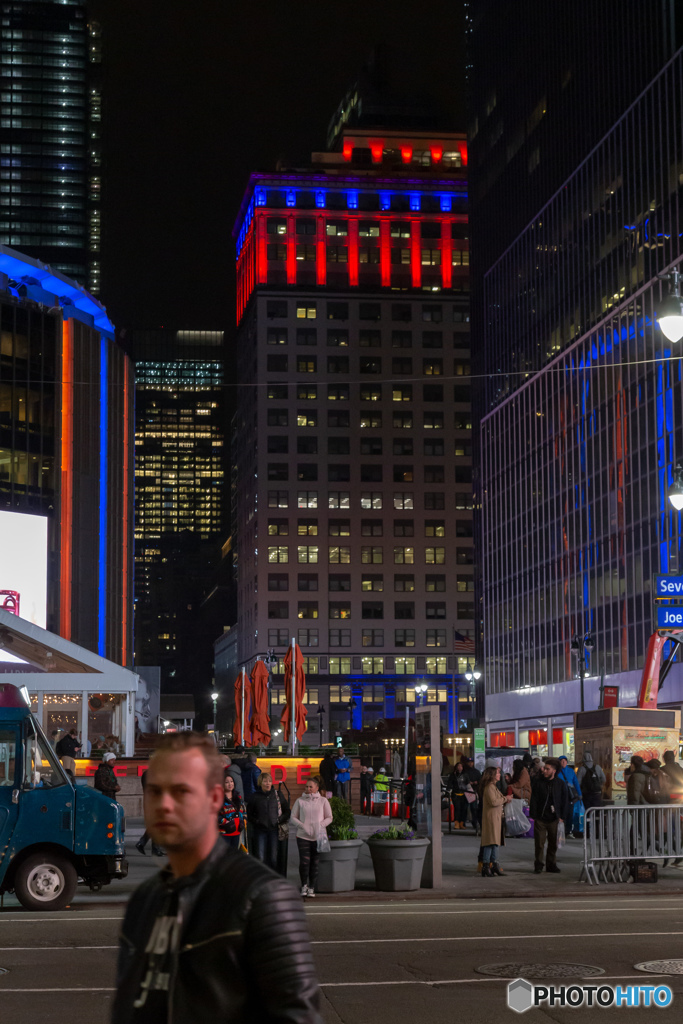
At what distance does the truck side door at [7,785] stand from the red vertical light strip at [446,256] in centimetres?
12855

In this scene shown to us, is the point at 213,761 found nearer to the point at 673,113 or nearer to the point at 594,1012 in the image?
the point at 594,1012

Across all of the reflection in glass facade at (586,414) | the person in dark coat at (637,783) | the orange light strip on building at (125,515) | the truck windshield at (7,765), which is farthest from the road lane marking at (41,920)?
the orange light strip on building at (125,515)

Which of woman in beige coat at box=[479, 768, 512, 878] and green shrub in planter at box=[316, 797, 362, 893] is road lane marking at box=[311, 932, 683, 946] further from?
woman in beige coat at box=[479, 768, 512, 878]

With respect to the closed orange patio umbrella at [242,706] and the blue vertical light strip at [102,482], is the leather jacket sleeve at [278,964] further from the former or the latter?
the blue vertical light strip at [102,482]

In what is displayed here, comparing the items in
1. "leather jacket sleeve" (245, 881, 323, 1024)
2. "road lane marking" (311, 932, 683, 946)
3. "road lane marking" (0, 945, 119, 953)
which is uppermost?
"leather jacket sleeve" (245, 881, 323, 1024)

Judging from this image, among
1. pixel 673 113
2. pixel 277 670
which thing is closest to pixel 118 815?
pixel 673 113

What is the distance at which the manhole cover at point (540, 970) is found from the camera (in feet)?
35.7

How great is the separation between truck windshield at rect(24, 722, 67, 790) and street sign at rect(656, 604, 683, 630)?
1700 cm

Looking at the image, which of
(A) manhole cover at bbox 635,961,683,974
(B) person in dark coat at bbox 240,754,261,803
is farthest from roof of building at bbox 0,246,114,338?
(A) manhole cover at bbox 635,961,683,974

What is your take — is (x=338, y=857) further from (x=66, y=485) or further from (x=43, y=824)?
Result: (x=66, y=485)

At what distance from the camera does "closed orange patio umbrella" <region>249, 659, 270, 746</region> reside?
37.0 metres

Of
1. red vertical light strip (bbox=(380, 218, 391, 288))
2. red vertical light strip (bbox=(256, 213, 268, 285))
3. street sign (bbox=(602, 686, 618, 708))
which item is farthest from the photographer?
red vertical light strip (bbox=(380, 218, 391, 288))

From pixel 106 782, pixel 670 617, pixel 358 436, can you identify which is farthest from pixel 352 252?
pixel 106 782

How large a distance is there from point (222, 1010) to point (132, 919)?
0.37m
